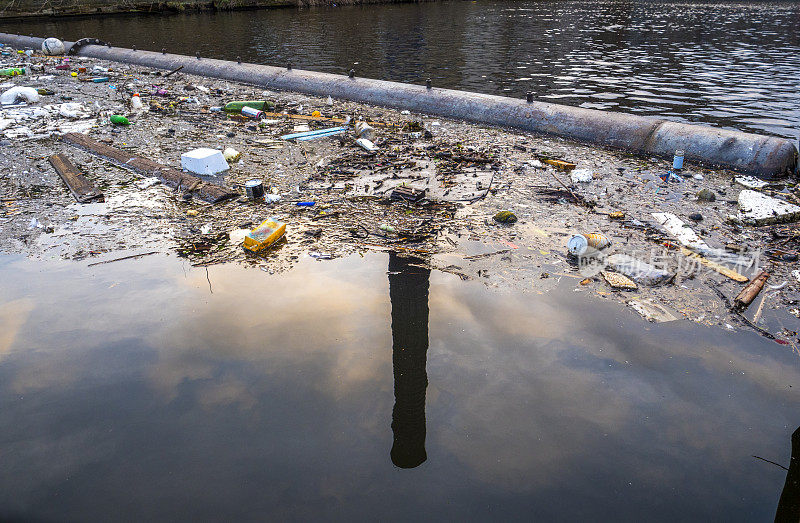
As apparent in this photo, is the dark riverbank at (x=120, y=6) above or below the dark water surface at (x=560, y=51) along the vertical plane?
above

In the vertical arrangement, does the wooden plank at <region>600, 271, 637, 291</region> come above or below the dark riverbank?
below

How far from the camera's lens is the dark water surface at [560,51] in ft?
35.3

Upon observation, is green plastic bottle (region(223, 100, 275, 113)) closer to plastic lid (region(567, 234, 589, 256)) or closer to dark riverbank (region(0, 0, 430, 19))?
plastic lid (region(567, 234, 589, 256))

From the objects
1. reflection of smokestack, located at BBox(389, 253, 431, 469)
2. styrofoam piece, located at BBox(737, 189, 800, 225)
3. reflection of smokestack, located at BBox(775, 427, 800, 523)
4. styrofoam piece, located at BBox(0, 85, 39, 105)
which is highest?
styrofoam piece, located at BBox(0, 85, 39, 105)

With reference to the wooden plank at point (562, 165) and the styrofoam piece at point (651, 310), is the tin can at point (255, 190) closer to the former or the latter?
the wooden plank at point (562, 165)

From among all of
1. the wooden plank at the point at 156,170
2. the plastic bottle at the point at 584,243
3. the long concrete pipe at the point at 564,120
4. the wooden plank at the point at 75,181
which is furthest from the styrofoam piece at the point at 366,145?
the plastic bottle at the point at 584,243

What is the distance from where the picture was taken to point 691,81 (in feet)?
40.6

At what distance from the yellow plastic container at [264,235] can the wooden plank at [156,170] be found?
113cm

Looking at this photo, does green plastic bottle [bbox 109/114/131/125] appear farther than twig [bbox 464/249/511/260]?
Yes

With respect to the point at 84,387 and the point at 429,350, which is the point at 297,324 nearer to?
the point at 429,350

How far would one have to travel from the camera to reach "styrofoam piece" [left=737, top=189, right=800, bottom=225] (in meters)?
4.58

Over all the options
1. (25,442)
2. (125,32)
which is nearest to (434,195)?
(25,442)

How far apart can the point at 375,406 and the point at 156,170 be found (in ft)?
15.5

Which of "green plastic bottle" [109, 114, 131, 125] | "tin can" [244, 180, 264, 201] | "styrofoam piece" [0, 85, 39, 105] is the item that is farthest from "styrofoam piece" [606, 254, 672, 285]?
"styrofoam piece" [0, 85, 39, 105]
